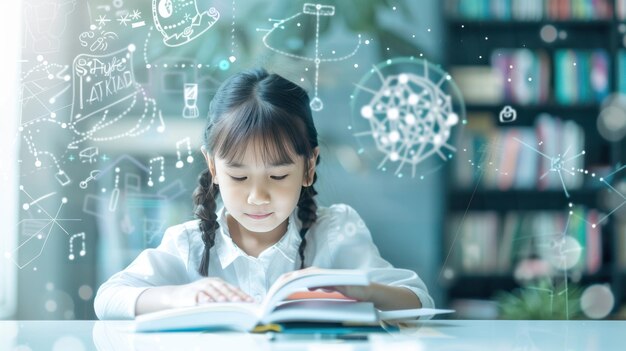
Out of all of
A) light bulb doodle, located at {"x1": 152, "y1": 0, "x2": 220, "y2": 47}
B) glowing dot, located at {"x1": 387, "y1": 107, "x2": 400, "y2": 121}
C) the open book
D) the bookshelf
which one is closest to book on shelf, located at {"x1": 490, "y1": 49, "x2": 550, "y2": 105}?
the bookshelf

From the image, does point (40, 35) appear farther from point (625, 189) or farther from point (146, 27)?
point (625, 189)

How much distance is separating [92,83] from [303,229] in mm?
656

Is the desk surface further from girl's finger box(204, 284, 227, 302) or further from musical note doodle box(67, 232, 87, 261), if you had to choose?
musical note doodle box(67, 232, 87, 261)

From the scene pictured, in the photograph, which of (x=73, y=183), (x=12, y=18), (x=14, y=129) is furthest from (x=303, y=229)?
(x=12, y=18)

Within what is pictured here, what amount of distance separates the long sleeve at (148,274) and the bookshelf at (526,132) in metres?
0.68

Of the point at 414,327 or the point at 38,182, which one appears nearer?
the point at 414,327

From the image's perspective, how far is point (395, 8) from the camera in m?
2.04

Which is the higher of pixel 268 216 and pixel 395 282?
pixel 268 216

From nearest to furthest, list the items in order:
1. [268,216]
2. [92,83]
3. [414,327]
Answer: [414,327] → [268,216] → [92,83]

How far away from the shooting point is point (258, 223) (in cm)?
189

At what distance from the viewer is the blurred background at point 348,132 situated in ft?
6.61

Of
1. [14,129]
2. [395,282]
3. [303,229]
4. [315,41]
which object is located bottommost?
[395,282]

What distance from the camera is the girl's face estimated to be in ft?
5.99

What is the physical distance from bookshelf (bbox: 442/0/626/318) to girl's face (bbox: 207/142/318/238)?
44cm
